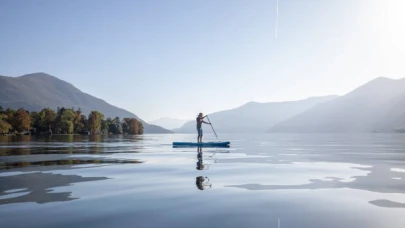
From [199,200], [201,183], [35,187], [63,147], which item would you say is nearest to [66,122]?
[63,147]

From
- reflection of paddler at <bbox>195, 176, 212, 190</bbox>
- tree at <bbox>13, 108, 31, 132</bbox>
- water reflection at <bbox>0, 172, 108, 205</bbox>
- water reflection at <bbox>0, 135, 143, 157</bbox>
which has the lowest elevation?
water reflection at <bbox>0, 135, 143, 157</bbox>

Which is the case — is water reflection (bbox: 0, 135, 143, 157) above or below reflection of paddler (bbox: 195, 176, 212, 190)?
below

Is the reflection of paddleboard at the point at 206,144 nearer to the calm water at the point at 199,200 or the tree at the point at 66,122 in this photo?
the calm water at the point at 199,200

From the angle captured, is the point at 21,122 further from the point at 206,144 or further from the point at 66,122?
the point at 206,144

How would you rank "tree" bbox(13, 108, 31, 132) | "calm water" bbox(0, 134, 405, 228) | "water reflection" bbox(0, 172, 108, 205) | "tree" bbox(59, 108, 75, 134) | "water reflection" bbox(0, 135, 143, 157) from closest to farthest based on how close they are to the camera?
"calm water" bbox(0, 134, 405, 228) < "water reflection" bbox(0, 172, 108, 205) < "water reflection" bbox(0, 135, 143, 157) < "tree" bbox(13, 108, 31, 132) < "tree" bbox(59, 108, 75, 134)

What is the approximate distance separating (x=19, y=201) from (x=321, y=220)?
890 cm

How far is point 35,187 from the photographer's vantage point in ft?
39.5

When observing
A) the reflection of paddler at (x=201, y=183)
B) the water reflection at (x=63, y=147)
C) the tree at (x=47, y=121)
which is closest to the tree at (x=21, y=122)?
the tree at (x=47, y=121)

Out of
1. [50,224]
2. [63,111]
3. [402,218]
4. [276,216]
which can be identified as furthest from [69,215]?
[63,111]

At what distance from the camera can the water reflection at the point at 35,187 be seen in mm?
9945

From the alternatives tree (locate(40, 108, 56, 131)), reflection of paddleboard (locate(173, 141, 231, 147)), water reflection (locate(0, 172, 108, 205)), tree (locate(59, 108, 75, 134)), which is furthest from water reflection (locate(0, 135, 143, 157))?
tree (locate(40, 108, 56, 131))

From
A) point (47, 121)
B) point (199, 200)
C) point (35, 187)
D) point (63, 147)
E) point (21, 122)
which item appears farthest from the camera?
point (47, 121)

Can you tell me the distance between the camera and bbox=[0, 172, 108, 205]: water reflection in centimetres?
995

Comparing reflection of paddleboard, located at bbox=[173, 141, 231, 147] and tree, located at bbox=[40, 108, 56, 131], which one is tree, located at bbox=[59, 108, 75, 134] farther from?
reflection of paddleboard, located at bbox=[173, 141, 231, 147]
